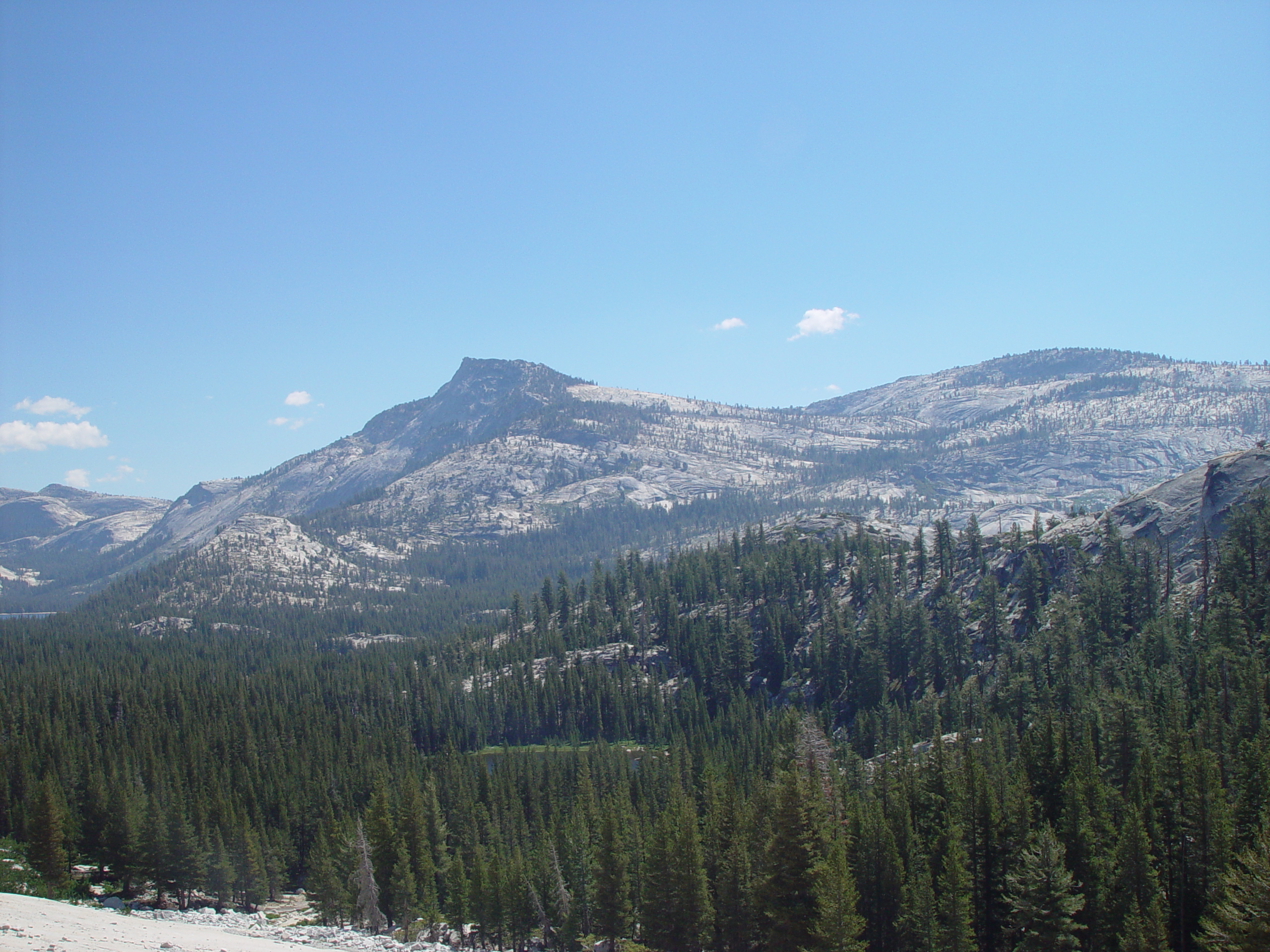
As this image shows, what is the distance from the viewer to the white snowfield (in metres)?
42.2

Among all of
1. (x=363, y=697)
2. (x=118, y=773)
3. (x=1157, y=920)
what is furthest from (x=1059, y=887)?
(x=363, y=697)

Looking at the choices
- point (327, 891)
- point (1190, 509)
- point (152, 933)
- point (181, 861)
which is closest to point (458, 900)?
point (327, 891)

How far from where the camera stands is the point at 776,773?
241ft

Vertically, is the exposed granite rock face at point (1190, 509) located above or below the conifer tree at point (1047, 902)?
above

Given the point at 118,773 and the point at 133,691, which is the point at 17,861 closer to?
the point at 118,773

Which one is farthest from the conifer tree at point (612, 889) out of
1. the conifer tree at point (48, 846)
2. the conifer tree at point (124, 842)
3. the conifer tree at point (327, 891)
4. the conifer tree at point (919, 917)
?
the conifer tree at point (124, 842)

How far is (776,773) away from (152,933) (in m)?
47.8

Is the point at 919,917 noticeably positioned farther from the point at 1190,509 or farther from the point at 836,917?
the point at 1190,509

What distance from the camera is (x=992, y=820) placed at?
198 ft

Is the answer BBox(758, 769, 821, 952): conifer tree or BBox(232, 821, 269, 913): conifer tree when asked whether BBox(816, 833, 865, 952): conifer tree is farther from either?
BBox(232, 821, 269, 913): conifer tree

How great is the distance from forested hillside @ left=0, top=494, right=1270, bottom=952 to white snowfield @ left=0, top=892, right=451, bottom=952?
6790mm

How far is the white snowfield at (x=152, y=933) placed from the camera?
139 feet

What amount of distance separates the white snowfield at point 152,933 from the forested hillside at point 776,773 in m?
6.79

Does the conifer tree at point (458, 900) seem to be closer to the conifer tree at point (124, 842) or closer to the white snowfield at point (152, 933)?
the white snowfield at point (152, 933)
